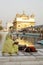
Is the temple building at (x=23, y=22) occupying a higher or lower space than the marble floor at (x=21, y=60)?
higher

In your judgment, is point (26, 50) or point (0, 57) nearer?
point (0, 57)

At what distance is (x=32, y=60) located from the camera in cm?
769

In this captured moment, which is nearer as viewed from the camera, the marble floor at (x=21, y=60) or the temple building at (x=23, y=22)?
the marble floor at (x=21, y=60)

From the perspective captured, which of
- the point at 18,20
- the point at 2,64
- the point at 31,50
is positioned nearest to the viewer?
the point at 2,64

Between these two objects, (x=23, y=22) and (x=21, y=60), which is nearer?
(x=21, y=60)

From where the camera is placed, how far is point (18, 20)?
107250mm

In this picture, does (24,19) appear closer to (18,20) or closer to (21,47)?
(18,20)

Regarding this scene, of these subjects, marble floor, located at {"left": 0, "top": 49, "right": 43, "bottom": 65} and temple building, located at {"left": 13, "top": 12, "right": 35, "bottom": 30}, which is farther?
temple building, located at {"left": 13, "top": 12, "right": 35, "bottom": 30}

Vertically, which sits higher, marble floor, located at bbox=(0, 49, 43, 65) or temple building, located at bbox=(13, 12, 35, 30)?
temple building, located at bbox=(13, 12, 35, 30)

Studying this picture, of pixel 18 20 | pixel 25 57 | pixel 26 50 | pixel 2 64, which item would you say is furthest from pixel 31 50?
pixel 18 20

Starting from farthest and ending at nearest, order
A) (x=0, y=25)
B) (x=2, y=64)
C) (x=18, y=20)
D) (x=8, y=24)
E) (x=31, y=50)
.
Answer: (x=8, y=24), (x=18, y=20), (x=0, y=25), (x=31, y=50), (x=2, y=64)

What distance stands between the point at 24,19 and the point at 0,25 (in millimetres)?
16097

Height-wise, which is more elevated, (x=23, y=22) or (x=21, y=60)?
(x=23, y=22)

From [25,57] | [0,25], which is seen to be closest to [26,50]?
[25,57]
